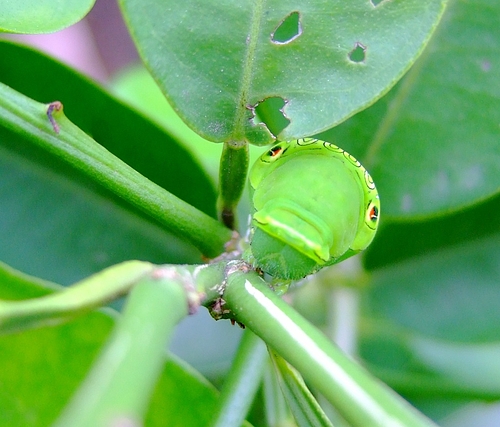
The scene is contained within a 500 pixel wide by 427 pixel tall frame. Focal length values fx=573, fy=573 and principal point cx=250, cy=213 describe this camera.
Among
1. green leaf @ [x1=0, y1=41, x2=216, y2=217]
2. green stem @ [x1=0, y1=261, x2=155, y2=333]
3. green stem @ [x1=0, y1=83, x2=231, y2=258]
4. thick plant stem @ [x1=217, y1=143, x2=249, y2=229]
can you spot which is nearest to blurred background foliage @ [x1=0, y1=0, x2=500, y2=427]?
green leaf @ [x1=0, y1=41, x2=216, y2=217]

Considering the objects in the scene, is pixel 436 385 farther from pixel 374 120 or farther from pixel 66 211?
pixel 66 211

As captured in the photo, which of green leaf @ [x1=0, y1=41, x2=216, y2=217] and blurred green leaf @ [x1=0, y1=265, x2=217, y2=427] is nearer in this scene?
blurred green leaf @ [x1=0, y1=265, x2=217, y2=427]

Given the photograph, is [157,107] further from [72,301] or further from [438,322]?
[72,301]

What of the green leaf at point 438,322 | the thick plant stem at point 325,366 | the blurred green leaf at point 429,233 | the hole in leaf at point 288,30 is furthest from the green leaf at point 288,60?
the green leaf at point 438,322

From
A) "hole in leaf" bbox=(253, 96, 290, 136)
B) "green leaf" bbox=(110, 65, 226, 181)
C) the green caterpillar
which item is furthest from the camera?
"green leaf" bbox=(110, 65, 226, 181)

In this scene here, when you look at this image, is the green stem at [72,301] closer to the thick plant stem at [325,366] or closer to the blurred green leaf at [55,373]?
the thick plant stem at [325,366]

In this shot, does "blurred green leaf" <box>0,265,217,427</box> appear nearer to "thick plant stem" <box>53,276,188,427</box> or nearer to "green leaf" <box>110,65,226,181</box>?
"thick plant stem" <box>53,276,188,427</box>
